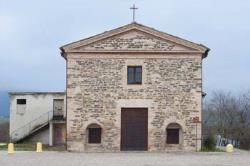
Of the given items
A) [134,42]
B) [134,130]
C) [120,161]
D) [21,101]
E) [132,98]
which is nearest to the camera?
[120,161]

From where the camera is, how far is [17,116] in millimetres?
58094

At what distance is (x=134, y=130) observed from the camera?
37.2m

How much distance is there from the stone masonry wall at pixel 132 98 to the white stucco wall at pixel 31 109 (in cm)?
2111

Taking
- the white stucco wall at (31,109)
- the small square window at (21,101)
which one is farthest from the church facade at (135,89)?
the small square window at (21,101)

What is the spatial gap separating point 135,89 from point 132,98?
2.01 feet

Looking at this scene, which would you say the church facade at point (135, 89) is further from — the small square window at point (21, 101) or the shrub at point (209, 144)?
the small square window at point (21, 101)

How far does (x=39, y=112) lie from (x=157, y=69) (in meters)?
23.7

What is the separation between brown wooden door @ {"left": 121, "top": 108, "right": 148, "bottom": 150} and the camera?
37.0 m

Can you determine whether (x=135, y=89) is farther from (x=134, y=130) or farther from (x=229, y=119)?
(x=229, y=119)

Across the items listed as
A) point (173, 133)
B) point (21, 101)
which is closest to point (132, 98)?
point (173, 133)

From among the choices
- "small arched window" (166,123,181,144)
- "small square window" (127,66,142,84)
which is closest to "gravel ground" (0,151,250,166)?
"small arched window" (166,123,181,144)

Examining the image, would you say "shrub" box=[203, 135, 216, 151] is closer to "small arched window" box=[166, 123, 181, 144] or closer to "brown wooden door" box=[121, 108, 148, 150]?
"small arched window" box=[166, 123, 181, 144]

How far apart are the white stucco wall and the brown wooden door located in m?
21.7

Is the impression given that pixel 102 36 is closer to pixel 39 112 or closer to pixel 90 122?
pixel 90 122
